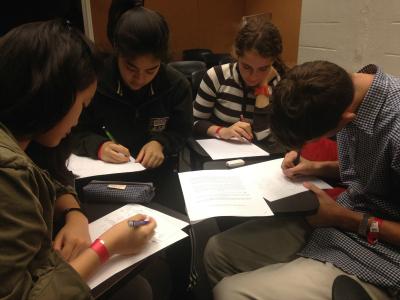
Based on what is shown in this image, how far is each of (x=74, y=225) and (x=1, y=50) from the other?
1.43 ft

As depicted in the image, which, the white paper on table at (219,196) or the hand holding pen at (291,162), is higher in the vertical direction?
the hand holding pen at (291,162)

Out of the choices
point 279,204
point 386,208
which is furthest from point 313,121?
point 386,208

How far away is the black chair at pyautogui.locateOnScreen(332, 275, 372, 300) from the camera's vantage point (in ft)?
2.56

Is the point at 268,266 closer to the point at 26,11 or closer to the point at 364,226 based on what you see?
the point at 364,226

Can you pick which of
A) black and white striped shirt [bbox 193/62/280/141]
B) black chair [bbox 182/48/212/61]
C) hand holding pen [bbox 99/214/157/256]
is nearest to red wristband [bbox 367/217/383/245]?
hand holding pen [bbox 99/214/157/256]

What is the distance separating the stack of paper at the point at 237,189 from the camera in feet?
3.17

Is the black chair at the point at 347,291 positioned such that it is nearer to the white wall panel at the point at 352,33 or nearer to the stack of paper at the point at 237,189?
the stack of paper at the point at 237,189

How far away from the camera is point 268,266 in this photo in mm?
1083

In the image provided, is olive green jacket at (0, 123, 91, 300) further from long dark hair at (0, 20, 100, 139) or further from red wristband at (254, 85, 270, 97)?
red wristband at (254, 85, 270, 97)

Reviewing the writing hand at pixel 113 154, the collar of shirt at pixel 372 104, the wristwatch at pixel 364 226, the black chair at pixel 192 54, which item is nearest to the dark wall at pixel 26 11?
the writing hand at pixel 113 154

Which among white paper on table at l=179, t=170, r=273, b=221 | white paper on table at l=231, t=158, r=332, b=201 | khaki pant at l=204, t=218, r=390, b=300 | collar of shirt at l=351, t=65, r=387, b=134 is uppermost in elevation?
collar of shirt at l=351, t=65, r=387, b=134

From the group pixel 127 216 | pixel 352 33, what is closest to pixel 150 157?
pixel 127 216

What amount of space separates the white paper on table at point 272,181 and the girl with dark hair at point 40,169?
43cm

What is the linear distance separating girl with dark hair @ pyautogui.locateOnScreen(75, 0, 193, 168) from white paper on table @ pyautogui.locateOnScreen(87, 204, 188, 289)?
33 centimetres
